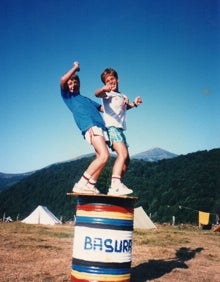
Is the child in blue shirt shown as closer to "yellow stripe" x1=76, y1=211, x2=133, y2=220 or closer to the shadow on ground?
"yellow stripe" x1=76, y1=211, x2=133, y2=220

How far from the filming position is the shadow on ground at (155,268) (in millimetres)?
5931

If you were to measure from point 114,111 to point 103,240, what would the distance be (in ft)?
6.37

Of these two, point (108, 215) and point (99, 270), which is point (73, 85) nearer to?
point (108, 215)

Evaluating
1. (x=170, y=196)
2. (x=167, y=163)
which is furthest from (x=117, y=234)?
(x=167, y=163)

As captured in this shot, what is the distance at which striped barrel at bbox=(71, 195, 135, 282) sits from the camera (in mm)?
4090

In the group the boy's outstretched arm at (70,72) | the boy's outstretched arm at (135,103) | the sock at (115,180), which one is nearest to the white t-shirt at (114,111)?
the boy's outstretched arm at (135,103)

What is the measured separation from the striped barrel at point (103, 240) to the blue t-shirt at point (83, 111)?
1118 mm

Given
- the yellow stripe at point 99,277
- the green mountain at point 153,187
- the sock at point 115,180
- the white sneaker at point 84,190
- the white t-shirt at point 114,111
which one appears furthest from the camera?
the green mountain at point 153,187

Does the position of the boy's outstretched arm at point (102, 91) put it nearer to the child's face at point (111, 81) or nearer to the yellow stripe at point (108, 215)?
the child's face at point (111, 81)

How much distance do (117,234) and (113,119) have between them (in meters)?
1.73

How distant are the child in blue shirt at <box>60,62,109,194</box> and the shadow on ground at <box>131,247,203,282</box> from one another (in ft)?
6.80

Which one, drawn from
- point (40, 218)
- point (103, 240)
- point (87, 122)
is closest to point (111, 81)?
point (87, 122)

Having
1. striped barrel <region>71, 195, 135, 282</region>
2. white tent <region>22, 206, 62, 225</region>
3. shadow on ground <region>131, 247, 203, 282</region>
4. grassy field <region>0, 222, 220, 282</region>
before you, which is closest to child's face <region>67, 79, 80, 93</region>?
striped barrel <region>71, 195, 135, 282</region>

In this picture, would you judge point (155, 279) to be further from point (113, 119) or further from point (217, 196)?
point (217, 196)
